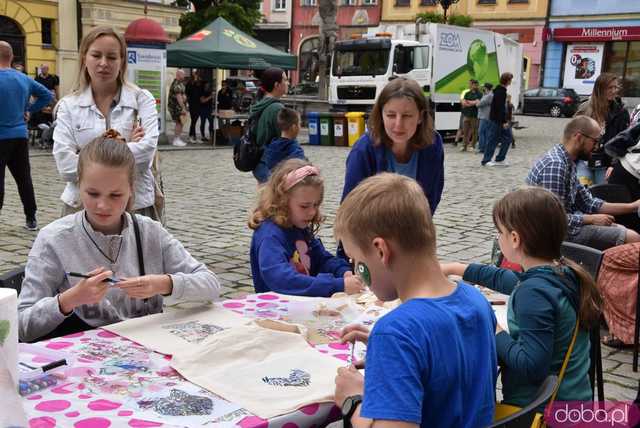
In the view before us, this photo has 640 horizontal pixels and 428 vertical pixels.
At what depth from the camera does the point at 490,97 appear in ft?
47.4

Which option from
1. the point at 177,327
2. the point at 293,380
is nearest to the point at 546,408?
the point at 293,380

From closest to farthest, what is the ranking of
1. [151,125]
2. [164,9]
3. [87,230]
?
1. [87,230]
2. [151,125]
3. [164,9]

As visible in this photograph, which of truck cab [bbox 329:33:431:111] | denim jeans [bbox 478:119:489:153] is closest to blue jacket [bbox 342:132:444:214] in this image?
denim jeans [bbox 478:119:489:153]

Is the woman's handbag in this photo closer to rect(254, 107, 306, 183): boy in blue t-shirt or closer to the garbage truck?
rect(254, 107, 306, 183): boy in blue t-shirt

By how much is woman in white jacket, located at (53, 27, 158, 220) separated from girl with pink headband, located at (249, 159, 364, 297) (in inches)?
41.2

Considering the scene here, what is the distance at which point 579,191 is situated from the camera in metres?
4.86

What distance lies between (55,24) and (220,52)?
9.54 m

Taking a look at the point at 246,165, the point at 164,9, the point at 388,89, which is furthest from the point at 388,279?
the point at 164,9

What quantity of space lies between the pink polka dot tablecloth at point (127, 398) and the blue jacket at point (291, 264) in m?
0.84

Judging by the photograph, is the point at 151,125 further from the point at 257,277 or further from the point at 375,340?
the point at 375,340

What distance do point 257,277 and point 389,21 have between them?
4102 centimetres

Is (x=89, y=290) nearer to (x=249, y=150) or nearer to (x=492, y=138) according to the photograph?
(x=249, y=150)

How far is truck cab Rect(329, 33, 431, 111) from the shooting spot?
1841cm

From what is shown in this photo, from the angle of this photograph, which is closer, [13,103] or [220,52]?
[13,103]
